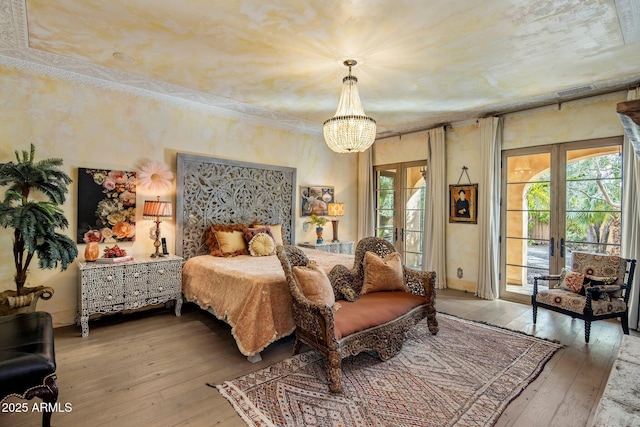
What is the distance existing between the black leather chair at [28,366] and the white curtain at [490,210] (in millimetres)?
5101

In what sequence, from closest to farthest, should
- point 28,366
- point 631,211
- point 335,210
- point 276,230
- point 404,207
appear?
1. point 28,366
2. point 631,211
3. point 276,230
4. point 335,210
5. point 404,207

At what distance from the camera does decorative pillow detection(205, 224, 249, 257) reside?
429 cm

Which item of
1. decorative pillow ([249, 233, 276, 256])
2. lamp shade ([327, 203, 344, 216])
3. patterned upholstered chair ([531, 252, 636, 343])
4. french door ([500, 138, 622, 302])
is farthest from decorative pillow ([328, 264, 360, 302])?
french door ([500, 138, 622, 302])

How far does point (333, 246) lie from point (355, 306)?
287 cm

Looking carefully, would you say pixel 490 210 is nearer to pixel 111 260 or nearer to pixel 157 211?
pixel 157 211

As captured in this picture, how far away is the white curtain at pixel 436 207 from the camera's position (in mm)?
5480

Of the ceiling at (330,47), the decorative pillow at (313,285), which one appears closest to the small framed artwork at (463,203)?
the ceiling at (330,47)

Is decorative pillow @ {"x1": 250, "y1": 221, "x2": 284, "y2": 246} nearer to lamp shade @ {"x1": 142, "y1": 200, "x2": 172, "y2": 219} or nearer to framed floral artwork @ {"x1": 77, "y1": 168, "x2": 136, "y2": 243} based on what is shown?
lamp shade @ {"x1": 142, "y1": 200, "x2": 172, "y2": 219}

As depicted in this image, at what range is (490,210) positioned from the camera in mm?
4863

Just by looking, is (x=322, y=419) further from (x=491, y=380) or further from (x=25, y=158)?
(x=25, y=158)

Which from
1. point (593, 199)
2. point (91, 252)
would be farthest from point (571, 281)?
point (91, 252)

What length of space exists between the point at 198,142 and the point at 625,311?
549 centimetres

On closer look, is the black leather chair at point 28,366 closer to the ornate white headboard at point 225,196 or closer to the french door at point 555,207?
the ornate white headboard at point 225,196

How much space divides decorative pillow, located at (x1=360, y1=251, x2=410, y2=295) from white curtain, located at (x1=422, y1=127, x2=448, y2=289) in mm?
2358
